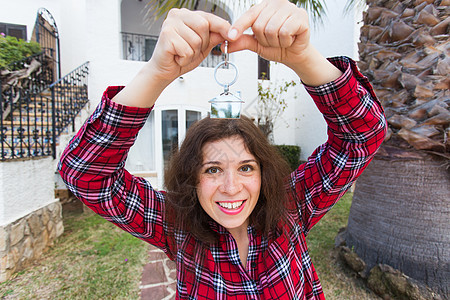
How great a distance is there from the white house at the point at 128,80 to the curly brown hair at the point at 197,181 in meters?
3.12

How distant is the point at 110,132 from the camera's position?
903 millimetres

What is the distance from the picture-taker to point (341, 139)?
3.54 ft

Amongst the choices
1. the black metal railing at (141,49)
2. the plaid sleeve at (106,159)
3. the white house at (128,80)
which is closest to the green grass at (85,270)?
the white house at (128,80)

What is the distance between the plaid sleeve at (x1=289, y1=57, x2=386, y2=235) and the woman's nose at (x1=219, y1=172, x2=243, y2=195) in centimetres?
39

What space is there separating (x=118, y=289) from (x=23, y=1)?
9.99 m

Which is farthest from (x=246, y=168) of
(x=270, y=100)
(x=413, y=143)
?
(x=270, y=100)

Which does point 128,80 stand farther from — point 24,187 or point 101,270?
point 101,270

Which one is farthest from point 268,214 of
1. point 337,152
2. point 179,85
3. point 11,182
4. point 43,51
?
point 43,51

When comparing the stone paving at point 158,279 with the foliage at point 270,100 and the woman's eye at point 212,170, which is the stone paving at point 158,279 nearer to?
the woman's eye at point 212,170

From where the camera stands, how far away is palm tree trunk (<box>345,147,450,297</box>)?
7.59 ft

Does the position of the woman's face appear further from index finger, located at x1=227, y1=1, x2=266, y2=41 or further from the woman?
index finger, located at x1=227, y1=1, x2=266, y2=41

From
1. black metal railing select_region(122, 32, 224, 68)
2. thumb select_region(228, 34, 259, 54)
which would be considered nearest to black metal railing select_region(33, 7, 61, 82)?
black metal railing select_region(122, 32, 224, 68)

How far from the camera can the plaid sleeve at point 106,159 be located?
0.90 metres

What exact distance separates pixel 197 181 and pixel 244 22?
686mm
